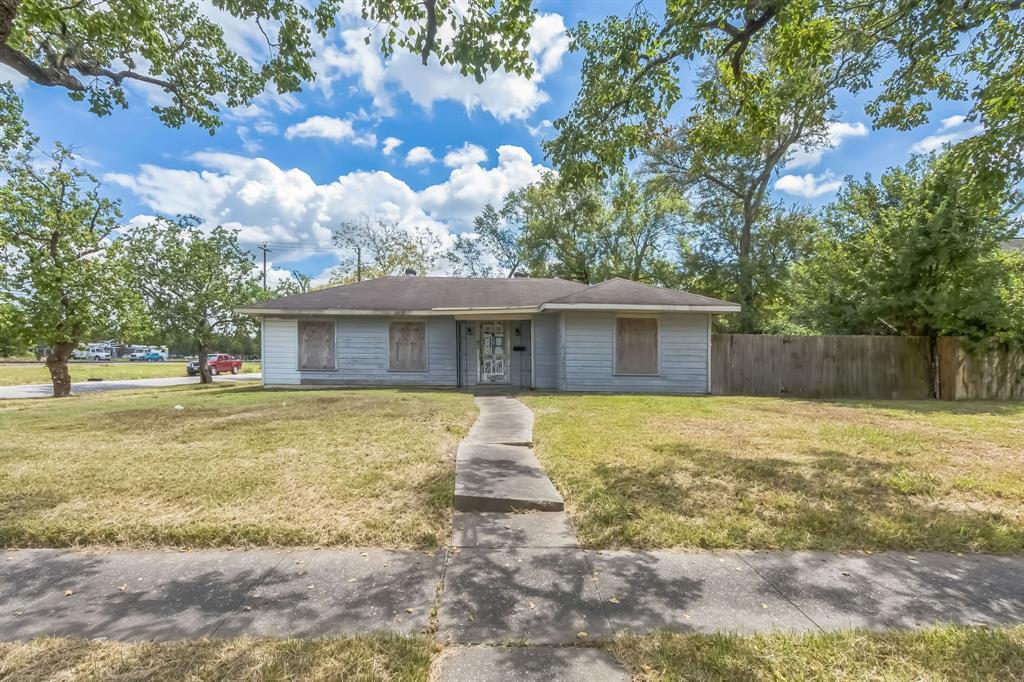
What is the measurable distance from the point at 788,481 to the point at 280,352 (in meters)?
13.3

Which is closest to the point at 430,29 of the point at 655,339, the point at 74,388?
the point at 655,339

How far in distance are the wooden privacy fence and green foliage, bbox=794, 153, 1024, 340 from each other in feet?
3.09

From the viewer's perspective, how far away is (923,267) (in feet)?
37.8

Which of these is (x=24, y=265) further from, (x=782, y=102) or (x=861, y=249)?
(x=861, y=249)

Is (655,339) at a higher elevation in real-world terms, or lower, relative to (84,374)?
higher

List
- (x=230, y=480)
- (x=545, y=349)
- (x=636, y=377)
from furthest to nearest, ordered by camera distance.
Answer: (x=545, y=349)
(x=636, y=377)
(x=230, y=480)

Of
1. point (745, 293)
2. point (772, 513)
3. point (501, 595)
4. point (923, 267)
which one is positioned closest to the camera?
point (501, 595)

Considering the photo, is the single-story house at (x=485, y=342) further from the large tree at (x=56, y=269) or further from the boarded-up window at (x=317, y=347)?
the large tree at (x=56, y=269)

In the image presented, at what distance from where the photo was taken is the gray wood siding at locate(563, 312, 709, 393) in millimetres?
11977

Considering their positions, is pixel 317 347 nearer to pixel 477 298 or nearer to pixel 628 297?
pixel 477 298

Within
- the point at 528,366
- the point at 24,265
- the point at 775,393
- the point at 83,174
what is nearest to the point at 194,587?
the point at 528,366

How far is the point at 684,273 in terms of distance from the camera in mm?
21266

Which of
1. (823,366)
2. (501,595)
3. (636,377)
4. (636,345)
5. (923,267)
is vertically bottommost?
(501,595)

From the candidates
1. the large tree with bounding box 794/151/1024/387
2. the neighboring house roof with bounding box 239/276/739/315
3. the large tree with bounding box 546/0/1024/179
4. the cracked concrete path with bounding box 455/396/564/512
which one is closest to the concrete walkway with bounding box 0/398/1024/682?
the cracked concrete path with bounding box 455/396/564/512
